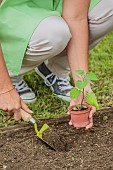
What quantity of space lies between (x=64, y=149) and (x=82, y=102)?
0.25 m

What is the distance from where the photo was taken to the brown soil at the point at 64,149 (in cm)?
233

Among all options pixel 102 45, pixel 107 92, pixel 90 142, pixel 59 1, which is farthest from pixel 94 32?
pixel 102 45

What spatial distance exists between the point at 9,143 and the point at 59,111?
49cm

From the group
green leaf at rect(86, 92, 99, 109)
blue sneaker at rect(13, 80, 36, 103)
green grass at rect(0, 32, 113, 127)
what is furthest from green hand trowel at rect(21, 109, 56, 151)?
blue sneaker at rect(13, 80, 36, 103)

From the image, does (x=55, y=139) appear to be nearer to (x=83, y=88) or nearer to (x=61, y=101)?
(x=83, y=88)

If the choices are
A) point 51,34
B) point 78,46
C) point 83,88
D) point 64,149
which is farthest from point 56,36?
point 64,149

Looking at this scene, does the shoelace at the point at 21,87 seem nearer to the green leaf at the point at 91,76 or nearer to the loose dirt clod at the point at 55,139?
the loose dirt clod at the point at 55,139

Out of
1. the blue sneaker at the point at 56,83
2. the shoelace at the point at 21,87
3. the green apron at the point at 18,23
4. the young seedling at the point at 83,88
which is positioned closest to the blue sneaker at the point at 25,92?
the shoelace at the point at 21,87

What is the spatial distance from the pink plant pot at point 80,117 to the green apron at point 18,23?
43cm

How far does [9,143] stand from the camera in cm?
253

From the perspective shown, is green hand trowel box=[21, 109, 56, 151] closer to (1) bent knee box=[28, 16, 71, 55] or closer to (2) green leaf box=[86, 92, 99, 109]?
(2) green leaf box=[86, 92, 99, 109]

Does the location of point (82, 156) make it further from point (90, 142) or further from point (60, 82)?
point (60, 82)

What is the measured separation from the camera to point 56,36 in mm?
2586

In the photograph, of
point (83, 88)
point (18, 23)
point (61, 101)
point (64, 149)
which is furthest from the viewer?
point (61, 101)
